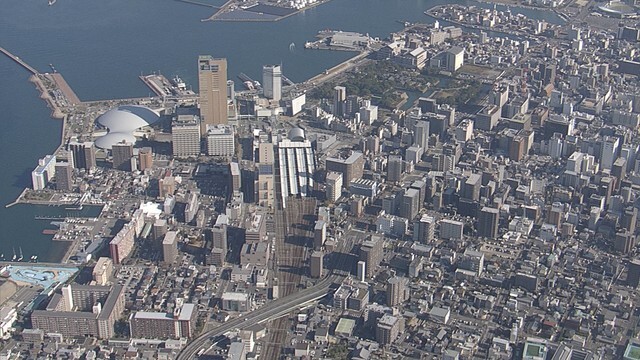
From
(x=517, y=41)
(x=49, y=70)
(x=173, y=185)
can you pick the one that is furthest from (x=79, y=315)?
(x=517, y=41)

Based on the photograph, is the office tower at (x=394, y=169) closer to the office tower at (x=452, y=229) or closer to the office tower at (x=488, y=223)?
the office tower at (x=452, y=229)

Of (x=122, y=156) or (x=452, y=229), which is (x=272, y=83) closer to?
(x=122, y=156)

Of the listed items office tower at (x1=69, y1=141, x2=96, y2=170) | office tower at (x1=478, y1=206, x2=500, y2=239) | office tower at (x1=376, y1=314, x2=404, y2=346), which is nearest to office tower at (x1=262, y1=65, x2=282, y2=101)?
office tower at (x1=69, y1=141, x2=96, y2=170)

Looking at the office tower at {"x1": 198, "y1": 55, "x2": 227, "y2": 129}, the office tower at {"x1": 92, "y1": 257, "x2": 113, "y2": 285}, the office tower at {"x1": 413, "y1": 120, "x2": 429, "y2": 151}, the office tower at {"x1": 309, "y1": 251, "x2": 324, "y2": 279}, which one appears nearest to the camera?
the office tower at {"x1": 92, "y1": 257, "x2": 113, "y2": 285}

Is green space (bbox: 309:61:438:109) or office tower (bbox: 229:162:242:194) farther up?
green space (bbox: 309:61:438:109)

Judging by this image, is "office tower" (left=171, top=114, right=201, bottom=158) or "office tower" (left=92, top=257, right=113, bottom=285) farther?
"office tower" (left=171, top=114, right=201, bottom=158)

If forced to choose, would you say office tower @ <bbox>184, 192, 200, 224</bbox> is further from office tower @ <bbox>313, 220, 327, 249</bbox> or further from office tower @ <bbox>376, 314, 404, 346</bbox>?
office tower @ <bbox>376, 314, 404, 346</bbox>

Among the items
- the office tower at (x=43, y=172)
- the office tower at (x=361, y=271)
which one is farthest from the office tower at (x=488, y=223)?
the office tower at (x=43, y=172)
